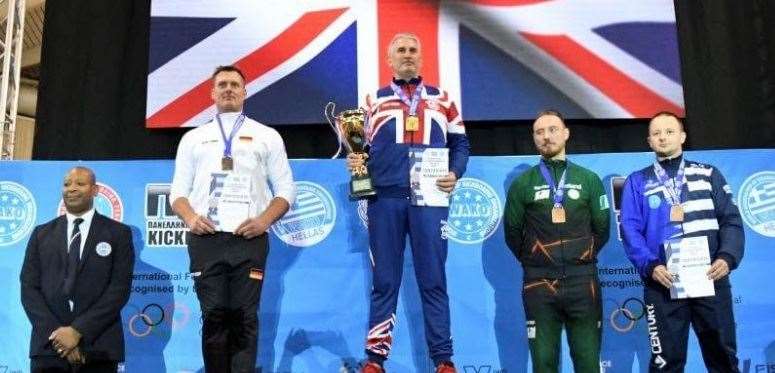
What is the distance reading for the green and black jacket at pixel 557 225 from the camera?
3199mm

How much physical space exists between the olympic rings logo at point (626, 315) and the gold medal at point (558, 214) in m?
0.94

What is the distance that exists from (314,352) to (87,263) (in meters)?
1.31

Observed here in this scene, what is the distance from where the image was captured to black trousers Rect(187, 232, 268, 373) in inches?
108

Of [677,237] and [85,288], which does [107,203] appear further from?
[677,237]

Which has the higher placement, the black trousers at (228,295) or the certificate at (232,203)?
the certificate at (232,203)

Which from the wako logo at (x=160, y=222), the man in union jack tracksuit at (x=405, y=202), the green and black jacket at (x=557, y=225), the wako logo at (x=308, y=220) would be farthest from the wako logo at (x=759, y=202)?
the wako logo at (x=160, y=222)

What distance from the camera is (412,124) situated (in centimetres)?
327

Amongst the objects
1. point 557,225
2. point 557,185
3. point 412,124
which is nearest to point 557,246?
point 557,225

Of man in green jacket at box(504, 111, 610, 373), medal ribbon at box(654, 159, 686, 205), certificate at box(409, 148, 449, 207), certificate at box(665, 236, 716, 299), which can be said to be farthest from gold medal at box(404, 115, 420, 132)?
certificate at box(665, 236, 716, 299)

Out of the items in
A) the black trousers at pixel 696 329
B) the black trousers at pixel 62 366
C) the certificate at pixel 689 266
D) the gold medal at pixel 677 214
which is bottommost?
the black trousers at pixel 62 366

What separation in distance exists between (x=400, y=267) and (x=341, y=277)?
32.4 inches

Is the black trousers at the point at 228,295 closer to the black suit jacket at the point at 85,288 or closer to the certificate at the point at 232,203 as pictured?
the certificate at the point at 232,203

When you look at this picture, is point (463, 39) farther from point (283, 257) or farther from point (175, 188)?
point (175, 188)

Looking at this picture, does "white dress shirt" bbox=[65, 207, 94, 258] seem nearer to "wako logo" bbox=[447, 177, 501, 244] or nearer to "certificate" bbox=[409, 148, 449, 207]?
"certificate" bbox=[409, 148, 449, 207]
